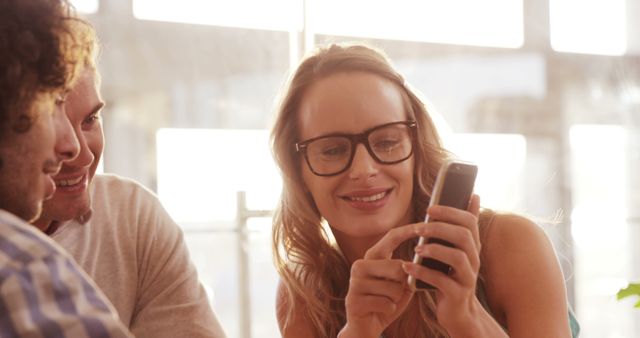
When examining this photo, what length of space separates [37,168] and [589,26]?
136 inches

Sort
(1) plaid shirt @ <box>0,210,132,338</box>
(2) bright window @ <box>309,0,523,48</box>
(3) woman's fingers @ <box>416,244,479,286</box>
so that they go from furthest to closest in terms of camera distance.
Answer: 1. (2) bright window @ <box>309,0,523,48</box>
2. (3) woman's fingers @ <box>416,244,479,286</box>
3. (1) plaid shirt @ <box>0,210,132,338</box>

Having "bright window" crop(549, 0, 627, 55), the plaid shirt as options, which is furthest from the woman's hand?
"bright window" crop(549, 0, 627, 55)

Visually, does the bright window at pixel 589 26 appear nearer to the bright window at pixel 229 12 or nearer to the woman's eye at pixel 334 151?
the bright window at pixel 229 12

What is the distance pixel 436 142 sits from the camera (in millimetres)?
1733

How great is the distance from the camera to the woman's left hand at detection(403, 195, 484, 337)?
1.33 m

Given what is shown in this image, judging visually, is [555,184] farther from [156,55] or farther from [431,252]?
[431,252]

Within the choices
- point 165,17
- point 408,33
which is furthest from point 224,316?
point 408,33

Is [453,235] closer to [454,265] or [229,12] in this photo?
[454,265]

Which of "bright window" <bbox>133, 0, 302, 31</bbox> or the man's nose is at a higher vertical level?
"bright window" <bbox>133, 0, 302, 31</bbox>

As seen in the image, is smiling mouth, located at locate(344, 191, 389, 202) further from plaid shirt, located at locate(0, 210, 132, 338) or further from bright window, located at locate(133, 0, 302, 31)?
bright window, located at locate(133, 0, 302, 31)

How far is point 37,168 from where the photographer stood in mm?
869

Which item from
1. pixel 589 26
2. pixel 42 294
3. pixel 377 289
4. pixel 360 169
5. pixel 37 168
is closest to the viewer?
pixel 42 294

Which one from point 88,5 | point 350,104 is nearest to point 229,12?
point 88,5

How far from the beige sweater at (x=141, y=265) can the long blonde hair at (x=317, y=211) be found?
309 millimetres
